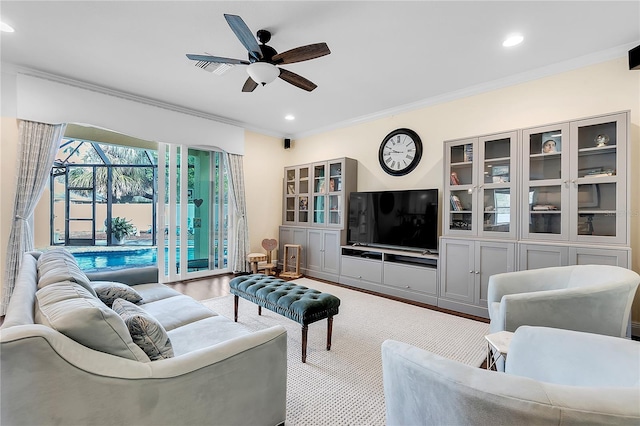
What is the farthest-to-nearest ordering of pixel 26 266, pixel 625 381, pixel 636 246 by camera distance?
pixel 636 246, pixel 26 266, pixel 625 381

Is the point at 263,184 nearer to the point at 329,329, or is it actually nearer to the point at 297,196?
the point at 297,196

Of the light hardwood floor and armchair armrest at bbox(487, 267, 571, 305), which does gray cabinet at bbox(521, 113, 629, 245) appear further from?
the light hardwood floor

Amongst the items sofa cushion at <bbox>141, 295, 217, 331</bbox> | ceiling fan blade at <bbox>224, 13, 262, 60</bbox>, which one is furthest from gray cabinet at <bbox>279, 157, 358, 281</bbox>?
sofa cushion at <bbox>141, 295, 217, 331</bbox>

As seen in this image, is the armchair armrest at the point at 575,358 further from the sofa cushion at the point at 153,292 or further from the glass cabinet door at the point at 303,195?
the glass cabinet door at the point at 303,195

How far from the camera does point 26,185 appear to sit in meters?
3.28

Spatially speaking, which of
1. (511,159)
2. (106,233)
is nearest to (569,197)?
(511,159)

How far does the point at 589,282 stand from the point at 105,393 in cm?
314

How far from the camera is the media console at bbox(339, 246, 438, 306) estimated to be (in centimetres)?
372

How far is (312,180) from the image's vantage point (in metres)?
5.31

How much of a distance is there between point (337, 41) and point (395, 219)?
251 cm

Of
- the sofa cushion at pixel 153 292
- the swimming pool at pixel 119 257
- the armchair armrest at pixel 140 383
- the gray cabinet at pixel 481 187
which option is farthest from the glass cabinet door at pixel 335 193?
the swimming pool at pixel 119 257

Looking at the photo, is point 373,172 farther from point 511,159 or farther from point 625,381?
point 625,381

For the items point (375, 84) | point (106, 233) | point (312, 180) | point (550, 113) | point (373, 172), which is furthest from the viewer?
point (106, 233)

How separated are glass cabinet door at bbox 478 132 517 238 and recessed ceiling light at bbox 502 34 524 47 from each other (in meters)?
0.94
